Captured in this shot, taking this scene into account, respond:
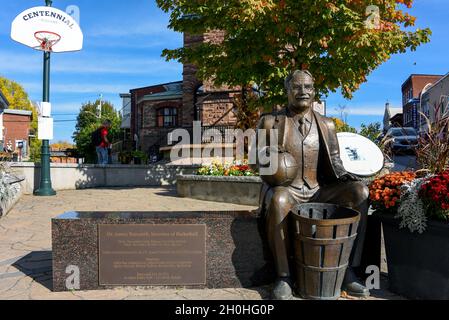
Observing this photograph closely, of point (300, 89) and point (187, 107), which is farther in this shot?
point (187, 107)

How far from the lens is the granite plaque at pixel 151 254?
355 centimetres

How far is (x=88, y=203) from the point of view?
8805 millimetres

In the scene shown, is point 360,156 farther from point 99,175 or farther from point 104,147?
point 104,147

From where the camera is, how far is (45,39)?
10.3 m

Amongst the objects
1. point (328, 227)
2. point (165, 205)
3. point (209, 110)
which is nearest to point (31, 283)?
point (328, 227)

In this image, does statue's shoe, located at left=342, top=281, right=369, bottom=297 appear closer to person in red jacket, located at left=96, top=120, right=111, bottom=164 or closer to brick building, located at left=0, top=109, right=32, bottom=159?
person in red jacket, located at left=96, top=120, right=111, bottom=164

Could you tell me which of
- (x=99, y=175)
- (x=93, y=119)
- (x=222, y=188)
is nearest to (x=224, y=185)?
(x=222, y=188)

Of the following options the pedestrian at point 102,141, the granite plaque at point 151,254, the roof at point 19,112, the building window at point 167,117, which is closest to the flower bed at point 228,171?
the pedestrian at point 102,141

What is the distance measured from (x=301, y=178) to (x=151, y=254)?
5.33 ft

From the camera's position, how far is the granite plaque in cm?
355

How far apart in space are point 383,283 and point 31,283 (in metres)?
3.58

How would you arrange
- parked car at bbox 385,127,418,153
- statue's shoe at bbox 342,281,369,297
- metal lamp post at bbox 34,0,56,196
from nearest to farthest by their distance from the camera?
statue's shoe at bbox 342,281,369,297
parked car at bbox 385,127,418,153
metal lamp post at bbox 34,0,56,196

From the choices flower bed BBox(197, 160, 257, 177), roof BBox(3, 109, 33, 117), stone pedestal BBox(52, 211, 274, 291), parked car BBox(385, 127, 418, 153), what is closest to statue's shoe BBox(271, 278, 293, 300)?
stone pedestal BBox(52, 211, 274, 291)

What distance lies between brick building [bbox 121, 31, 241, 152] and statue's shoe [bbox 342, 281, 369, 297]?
11.0 metres
